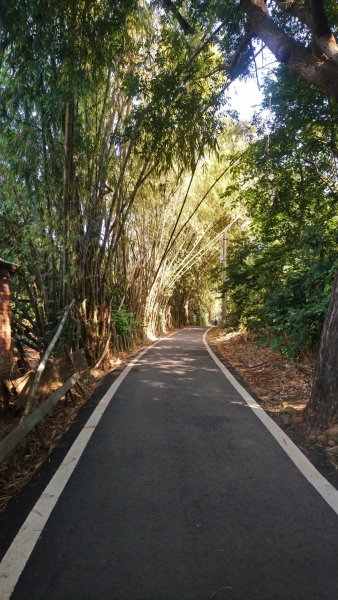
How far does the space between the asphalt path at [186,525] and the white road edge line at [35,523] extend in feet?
0.16

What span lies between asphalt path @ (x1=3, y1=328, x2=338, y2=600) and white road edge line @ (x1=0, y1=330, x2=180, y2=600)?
48 mm

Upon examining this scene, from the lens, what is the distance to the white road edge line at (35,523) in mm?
2467

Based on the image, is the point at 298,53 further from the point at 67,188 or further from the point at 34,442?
the point at 34,442

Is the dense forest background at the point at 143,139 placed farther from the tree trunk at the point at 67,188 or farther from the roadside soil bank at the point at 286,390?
the roadside soil bank at the point at 286,390

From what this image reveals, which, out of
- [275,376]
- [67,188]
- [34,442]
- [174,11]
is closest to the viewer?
[34,442]

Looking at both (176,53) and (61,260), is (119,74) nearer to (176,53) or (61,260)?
(176,53)

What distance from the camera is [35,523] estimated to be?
3.05m

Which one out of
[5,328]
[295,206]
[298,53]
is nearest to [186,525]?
[5,328]

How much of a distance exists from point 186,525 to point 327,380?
253cm

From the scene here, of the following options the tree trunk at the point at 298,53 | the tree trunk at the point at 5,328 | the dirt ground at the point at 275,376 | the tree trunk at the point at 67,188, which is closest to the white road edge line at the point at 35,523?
the tree trunk at the point at 5,328

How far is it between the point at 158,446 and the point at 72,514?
149 centimetres

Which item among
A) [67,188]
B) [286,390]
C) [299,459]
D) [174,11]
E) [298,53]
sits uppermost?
[174,11]

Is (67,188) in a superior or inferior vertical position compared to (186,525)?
superior

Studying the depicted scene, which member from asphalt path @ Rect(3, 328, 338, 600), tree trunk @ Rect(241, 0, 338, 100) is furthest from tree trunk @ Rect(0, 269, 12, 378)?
tree trunk @ Rect(241, 0, 338, 100)
